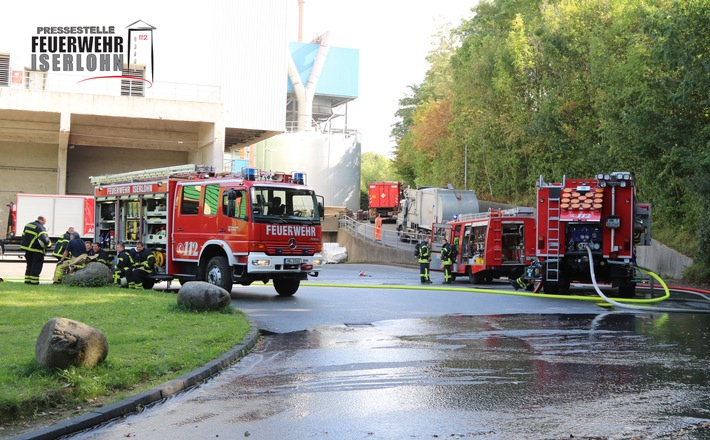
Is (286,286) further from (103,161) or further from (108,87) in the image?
(103,161)

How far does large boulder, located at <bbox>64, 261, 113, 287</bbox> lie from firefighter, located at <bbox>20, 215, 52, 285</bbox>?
79 cm

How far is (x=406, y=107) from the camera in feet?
247

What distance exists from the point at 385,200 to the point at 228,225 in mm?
41259

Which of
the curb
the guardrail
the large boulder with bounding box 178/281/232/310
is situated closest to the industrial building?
the guardrail

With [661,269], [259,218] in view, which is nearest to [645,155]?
[661,269]

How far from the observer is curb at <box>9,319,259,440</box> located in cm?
577

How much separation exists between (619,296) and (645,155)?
10140 millimetres

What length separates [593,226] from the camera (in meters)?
19.0

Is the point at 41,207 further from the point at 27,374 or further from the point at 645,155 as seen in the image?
the point at 27,374

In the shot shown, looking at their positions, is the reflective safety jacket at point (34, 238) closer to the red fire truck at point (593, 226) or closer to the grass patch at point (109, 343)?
the grass patch at point (109, 343)

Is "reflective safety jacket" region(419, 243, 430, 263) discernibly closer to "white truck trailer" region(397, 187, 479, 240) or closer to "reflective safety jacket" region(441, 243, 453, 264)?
"reflective safety jacket" region(441, 243, 453, 264)

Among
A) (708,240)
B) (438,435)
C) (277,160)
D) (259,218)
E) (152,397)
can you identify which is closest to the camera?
(438,435)

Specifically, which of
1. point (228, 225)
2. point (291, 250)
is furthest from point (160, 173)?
point (291, 250)

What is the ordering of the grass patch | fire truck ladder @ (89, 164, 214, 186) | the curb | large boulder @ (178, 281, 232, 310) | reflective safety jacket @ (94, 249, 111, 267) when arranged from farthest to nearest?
1. reflective safety jacket @ (94, 249, 111, 267)
2. fire truck ladder @ (89, 164, 214, 186)
3. large boulder @ (178, 281, 232, 310)
4. the grass patch
5. the curb
